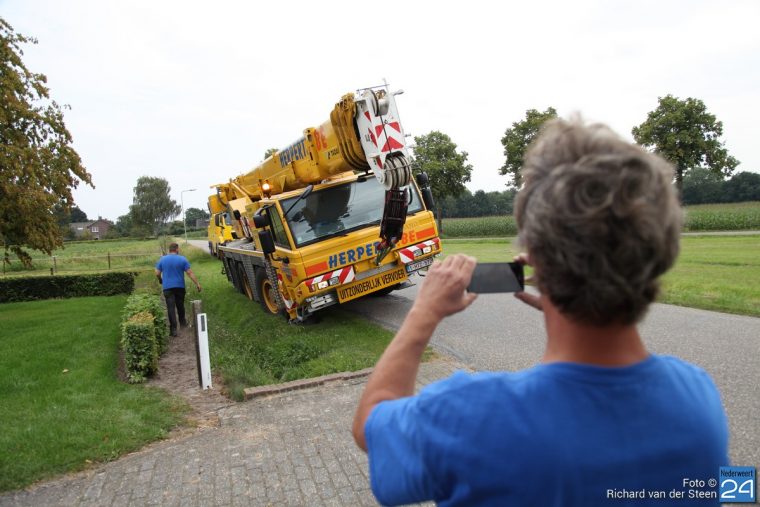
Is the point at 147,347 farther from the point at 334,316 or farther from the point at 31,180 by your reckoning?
the point at 31,180

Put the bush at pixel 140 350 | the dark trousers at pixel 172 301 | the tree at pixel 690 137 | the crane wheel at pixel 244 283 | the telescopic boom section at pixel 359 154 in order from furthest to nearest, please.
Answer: the tree at pixel 690 137 < the crane wheel at pixel 244 283 < the dark trousers at pixel 172 301 < the bush at pixel 140 350 < the telescopic boom section at pixel 359 154

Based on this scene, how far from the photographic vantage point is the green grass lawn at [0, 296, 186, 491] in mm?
4164

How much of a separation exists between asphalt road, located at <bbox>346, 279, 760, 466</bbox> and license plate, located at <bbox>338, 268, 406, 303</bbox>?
64 centimetres

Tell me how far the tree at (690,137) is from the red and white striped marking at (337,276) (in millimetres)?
25953

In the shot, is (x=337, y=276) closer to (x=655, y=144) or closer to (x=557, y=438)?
(x=557, y=438)

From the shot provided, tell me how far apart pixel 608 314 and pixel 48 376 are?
7776 mm

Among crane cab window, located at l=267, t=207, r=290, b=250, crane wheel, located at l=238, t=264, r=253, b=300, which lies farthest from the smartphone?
crane wheel, located at l=238, t=264, r=253, b=300

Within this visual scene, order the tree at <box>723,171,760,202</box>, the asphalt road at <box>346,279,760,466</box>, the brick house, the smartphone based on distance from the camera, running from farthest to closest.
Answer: the brick house, the tree at <box>723,171,760,202</box>, the asphalt road at <box>346,279,760,466</box>, the smartphone

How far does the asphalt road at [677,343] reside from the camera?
4.35 meters

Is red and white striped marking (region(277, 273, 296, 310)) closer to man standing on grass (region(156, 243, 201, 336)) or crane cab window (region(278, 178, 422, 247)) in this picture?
crane cab window (region(278, 178, 422, 247))

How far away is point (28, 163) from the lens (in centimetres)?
1234

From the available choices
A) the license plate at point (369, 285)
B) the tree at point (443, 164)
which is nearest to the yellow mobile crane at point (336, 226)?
the license plate at point (369, 285)

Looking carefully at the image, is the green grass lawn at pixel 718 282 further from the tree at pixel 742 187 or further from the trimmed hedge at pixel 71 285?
the tree at pixel 742 187

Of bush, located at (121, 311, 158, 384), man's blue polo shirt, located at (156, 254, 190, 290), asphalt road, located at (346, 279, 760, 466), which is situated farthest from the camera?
man's blue polo shirt, located at (156, 254, 190, 290)
